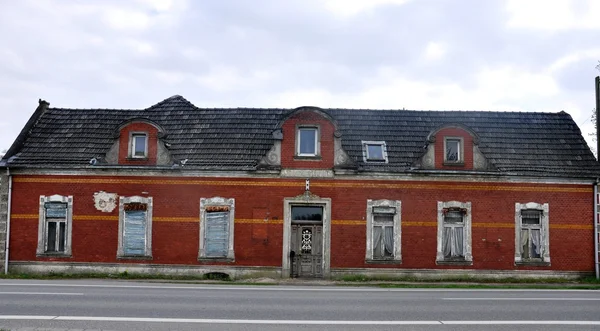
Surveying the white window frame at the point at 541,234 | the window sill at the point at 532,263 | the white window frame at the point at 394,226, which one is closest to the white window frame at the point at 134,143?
the white window frame at the point at 394,226

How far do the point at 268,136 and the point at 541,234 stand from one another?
10.6m

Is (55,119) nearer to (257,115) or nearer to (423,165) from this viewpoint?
(257,115)

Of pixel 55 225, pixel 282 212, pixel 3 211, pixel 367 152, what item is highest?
pixel 367 152

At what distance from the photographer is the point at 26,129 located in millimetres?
22516

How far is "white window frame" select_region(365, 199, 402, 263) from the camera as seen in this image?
2084 cm

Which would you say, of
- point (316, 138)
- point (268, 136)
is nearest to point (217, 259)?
point (268, 136)

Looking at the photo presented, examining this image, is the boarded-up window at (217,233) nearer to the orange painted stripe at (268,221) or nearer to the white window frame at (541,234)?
the orange painted stripe at (268,221)

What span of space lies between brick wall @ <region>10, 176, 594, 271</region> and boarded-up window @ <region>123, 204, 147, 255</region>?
369mm

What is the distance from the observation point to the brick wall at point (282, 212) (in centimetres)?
2092

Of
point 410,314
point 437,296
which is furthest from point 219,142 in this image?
point 410,314

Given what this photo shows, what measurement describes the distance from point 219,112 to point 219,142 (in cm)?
188

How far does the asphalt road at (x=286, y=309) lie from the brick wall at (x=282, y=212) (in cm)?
471

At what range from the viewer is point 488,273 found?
68.7 feet

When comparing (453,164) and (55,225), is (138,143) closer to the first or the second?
(55,225)
